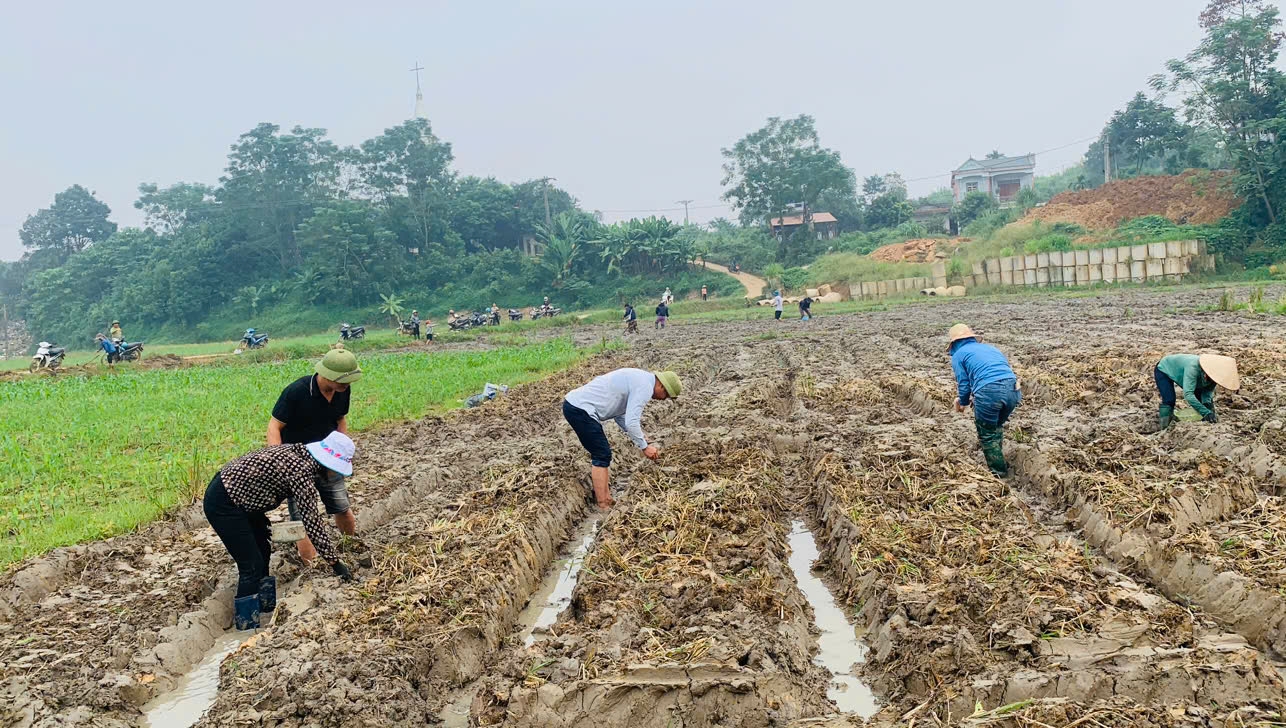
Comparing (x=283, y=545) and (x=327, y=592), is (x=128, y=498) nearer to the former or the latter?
(x=283, y=545)

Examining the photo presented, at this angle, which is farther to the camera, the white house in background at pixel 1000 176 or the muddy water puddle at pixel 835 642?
the white house in background at pixel 1000 176

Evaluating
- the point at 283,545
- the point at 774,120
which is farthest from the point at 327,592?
the point at 774,120

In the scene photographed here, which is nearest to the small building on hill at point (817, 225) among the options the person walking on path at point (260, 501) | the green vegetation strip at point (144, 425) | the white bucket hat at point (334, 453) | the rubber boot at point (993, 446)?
the green vegetation strip at point (144, 425)

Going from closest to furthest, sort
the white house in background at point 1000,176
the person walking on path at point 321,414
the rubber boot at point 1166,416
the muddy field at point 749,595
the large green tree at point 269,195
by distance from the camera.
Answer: the muddy field at point 749,595, the person walking on path at point 321,414, the rubber boot at point 1166,416, the large green tree at point 269,195, the white house in background at point 1000,176

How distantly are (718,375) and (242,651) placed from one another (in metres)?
11.6

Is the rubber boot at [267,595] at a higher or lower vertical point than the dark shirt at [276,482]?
lower

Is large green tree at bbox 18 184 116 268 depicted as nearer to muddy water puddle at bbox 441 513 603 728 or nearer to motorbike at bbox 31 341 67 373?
motorbike at bbox 31 341 67 373

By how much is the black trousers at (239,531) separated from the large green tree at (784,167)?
4759 cm

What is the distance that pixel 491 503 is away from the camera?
7012 mm

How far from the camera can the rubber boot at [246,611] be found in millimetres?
5336

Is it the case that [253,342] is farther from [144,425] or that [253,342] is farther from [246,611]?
[246,611]

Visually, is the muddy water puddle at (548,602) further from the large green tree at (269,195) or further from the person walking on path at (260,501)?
the large green tree at (269,195)

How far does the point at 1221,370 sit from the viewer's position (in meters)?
7.45

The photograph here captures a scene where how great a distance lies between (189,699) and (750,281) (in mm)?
43612
